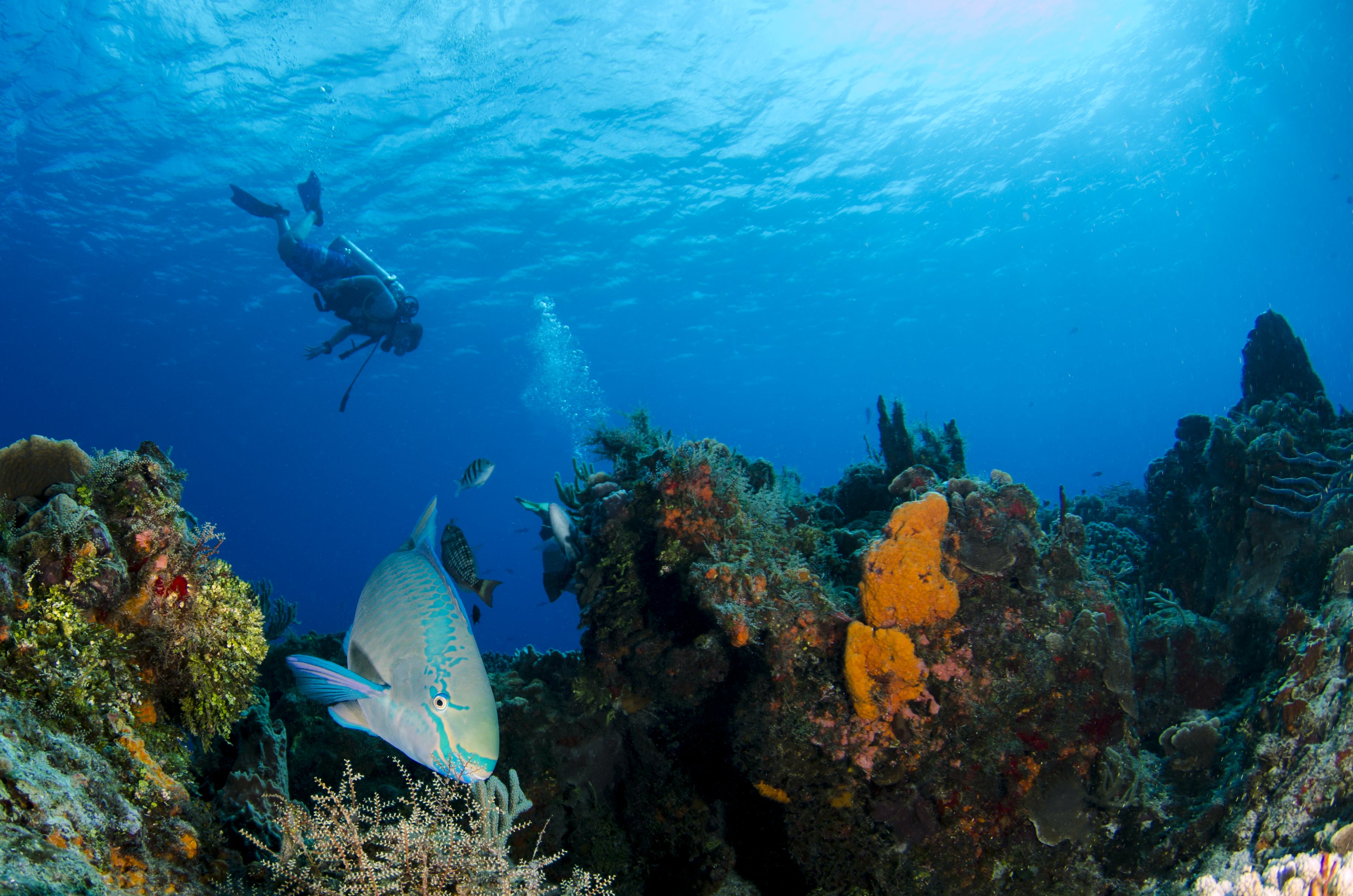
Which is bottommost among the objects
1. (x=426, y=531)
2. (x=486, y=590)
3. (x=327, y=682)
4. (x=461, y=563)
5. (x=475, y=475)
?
(x=327, y=682)

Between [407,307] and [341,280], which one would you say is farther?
[407,307]

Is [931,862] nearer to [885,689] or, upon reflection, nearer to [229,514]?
[885,689]

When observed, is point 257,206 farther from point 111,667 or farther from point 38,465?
point 111,667

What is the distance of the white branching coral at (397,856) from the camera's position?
1870mm

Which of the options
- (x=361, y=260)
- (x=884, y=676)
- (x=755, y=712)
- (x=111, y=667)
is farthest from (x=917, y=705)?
(x=361, y=260)

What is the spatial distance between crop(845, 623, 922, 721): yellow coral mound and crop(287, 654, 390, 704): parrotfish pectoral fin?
2.68 m

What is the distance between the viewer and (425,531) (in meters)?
2.12

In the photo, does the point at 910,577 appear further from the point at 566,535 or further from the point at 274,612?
the point at 274,612

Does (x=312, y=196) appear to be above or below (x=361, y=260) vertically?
above

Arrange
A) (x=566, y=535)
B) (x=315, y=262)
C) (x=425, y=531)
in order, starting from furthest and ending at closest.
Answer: (x=315, y=262)
(x=566, y=535)
(x=425, y=531)

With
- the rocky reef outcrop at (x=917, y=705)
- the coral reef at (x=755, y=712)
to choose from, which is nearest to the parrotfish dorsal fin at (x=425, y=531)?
the coral reef at (x=755, y=712)

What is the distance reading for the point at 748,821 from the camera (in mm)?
3609

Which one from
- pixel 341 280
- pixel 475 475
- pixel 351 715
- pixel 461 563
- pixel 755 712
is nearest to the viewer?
pixel 351 715

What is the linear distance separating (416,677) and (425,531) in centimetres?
65
